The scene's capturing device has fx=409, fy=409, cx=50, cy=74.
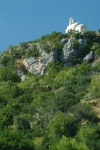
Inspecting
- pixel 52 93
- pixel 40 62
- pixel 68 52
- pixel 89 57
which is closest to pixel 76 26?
pixel 68 52

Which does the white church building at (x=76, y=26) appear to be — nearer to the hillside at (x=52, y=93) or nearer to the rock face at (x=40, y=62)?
the hillside at (x=52, y=93)

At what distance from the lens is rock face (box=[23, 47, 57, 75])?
254ft

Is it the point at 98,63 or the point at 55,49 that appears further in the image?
the point at 55,49

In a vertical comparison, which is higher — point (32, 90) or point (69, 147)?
point (32, 90)

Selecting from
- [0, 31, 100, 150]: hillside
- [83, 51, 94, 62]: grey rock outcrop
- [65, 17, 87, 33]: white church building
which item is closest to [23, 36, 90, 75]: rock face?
[0, 31, 100, 150]: hillside

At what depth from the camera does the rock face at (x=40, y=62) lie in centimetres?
7750

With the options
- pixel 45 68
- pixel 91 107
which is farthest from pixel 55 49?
pixel 91 107

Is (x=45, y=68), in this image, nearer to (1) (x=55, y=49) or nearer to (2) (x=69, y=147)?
(1) (x=55, y=49)

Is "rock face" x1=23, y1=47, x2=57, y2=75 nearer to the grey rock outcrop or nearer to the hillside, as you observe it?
the hillside

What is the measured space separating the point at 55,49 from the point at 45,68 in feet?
13.9

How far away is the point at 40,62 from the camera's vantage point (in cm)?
7819

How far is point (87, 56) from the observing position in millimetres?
77062

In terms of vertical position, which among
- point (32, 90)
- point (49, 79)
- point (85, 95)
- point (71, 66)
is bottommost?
point (85, 95)

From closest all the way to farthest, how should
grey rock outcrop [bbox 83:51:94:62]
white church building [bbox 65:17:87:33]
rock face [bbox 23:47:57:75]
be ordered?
grey rock outcrop [bbox 83:51:94:62], rock face [bbox 23:47:57:75], white church building [bbox 65:17:87:33]
